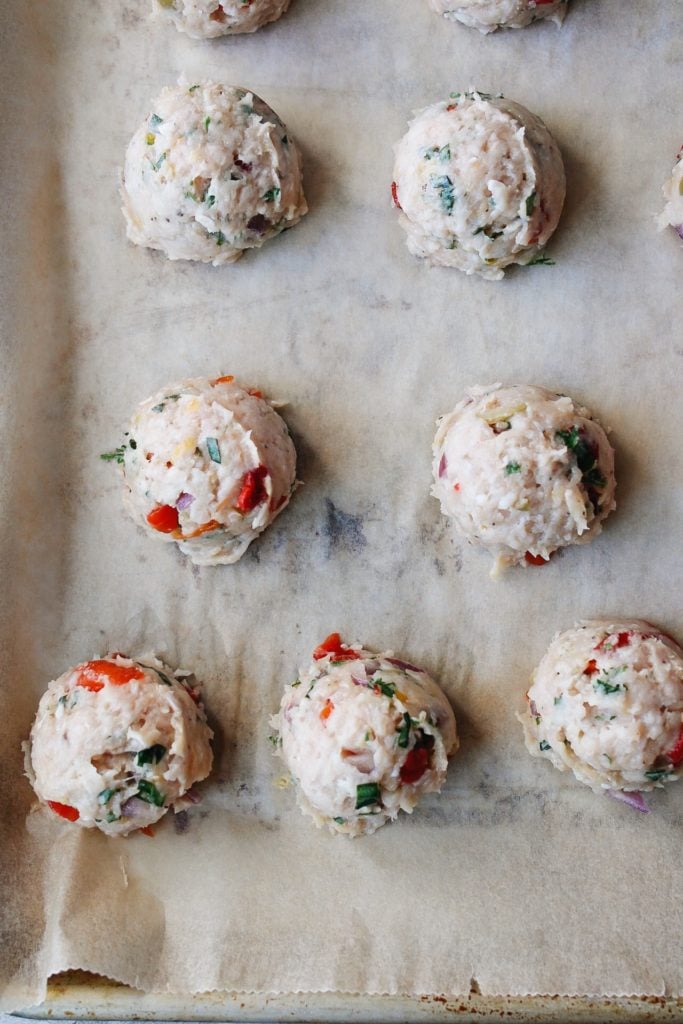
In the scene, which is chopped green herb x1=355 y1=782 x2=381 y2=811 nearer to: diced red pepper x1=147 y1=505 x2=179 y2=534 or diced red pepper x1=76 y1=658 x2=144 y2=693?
diced red pepper x1=76 y1=658 x2=144 y2=693

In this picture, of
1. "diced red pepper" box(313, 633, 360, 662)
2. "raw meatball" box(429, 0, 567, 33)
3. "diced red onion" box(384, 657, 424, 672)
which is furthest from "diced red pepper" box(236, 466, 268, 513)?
"raw meatball" box(429, 0, 567, 33)

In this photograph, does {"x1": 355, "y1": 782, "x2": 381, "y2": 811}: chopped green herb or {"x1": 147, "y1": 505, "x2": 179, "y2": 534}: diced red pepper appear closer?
{"x1": 355, "y1": 782, "x2": 381, "y2": 811}: chopped green herb

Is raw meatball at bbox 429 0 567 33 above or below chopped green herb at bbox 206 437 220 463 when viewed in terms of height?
above

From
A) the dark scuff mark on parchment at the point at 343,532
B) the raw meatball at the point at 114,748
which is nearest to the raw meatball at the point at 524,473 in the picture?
the dark scuff mark on parchment at the point at 343,532

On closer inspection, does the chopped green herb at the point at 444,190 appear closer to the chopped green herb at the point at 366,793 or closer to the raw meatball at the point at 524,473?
the raw meatball at the point at 524,473

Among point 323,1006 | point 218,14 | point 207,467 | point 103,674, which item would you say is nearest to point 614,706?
point 323,1006

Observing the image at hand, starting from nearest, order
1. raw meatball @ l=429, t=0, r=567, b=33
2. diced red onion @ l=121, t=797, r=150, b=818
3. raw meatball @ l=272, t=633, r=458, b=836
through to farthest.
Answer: raw meatball @ l=272, t=633, r=458, b=836, diced red onion @ l=121, t=797, r=150, b=818, raw meatball @ l=429, t=0, r=567, b=33

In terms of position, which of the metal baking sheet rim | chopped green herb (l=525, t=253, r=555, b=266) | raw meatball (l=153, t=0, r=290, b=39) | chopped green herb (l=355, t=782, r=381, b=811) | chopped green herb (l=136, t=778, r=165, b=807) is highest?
raw meatball (l=153, t=0, r=290, b=39)
